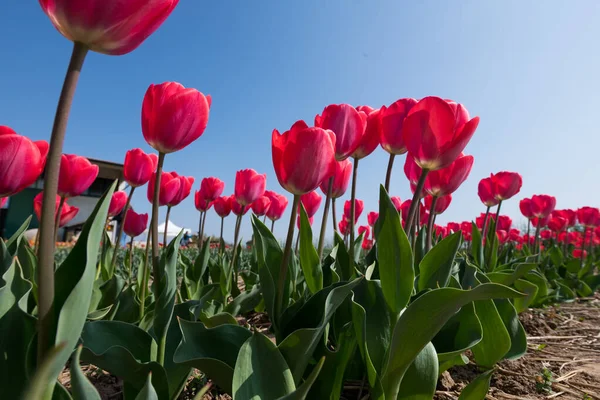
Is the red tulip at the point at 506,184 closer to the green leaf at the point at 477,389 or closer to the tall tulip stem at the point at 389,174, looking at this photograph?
the tall tulip stem at the point at 389,174

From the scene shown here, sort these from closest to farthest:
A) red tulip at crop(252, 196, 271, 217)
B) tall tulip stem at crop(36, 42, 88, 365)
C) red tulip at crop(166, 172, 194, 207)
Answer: tall tulip stem at crop(36, 42, 88, 365), red tulip at crop(166, 172, 194, 207), red tulip at crop(252, 196, 271, 217)

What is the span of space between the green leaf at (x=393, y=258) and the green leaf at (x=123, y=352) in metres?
0.57

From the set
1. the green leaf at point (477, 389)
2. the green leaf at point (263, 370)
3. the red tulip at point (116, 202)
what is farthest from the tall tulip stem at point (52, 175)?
the red tulip at point (116, 202)

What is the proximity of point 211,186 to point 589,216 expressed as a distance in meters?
5.18

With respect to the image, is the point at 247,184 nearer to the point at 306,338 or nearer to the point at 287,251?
the point at 287,251

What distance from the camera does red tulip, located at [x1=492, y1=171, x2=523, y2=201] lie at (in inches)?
102

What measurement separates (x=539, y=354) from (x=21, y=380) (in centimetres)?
221

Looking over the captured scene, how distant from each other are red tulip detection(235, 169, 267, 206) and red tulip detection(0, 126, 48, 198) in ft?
3.94

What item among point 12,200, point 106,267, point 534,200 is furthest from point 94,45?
point 12,200

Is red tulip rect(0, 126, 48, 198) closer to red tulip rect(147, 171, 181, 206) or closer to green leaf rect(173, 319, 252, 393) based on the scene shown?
green leaf rect(173, 319, 252, 393)

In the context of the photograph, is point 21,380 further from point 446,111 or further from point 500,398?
point 500,398

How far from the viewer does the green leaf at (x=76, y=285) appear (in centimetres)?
61

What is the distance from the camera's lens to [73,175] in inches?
63.2

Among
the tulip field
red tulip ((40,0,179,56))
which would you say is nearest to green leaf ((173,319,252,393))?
the tulip field
